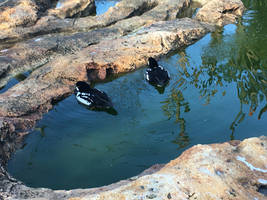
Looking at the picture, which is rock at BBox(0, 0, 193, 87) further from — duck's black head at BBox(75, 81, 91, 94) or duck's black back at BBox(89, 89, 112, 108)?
duck's black back at BBox(89, 89, 112, 108)

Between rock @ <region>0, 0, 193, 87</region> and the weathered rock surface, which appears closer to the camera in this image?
the weathered rock surface

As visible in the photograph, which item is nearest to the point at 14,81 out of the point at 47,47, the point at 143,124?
the point at 47,47

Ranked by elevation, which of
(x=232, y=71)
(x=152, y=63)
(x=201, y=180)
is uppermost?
(x=201, y=180)

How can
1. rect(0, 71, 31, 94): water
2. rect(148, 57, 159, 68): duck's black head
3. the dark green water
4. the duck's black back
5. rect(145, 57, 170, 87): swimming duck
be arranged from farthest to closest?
1. rect(0, 71, 31, 94): water
2. rect(148, 57, 159, 68): duck's black head
3. rect(145, 57, 170, 87): swimming duck
4. the duck's black back
5. the dark green water

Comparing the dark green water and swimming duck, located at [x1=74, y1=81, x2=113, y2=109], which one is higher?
swimming duck, located at [x1=74, y1=81, x2=113, y2=109]

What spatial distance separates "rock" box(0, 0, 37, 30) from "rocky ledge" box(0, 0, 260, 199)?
0.03m

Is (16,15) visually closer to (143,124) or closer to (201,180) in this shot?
(143,124)

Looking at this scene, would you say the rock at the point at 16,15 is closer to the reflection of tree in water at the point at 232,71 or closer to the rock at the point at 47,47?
the rock at the point at 47,47

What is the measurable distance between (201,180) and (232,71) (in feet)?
13.7

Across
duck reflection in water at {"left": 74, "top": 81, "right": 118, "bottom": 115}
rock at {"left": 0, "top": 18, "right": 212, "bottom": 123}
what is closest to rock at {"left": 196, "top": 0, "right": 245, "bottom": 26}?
rock at {"left": 0, "top": 18, "right": 212, "bottom": 123}

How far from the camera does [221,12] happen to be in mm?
9734

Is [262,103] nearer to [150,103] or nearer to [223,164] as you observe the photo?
[150,103]

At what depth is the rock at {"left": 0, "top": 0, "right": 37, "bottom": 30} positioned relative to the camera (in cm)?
1002

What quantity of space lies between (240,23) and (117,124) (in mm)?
6089
